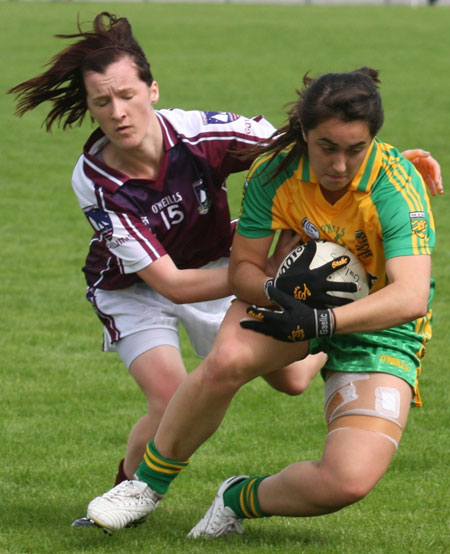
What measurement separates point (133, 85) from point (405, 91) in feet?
58.5

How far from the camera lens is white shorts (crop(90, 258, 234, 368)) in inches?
197

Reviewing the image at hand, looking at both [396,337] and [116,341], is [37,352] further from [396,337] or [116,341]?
[396,337]

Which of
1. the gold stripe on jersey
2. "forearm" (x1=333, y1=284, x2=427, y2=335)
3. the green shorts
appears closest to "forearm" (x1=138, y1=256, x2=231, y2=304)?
the green shorts

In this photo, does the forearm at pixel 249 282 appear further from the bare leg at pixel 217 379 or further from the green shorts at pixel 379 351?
the green shorts at pixel 379 351

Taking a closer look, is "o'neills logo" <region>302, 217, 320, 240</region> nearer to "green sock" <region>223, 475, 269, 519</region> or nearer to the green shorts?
the green shorts

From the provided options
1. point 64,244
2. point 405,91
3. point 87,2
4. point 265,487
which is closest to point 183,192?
point 265,487

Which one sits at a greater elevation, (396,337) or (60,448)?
(396,337)

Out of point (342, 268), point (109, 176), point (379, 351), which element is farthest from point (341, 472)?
point (109, 176)

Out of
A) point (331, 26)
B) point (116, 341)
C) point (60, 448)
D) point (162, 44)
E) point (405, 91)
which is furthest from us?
point (331, 26)

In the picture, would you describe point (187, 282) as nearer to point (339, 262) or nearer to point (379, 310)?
point (339, 262)

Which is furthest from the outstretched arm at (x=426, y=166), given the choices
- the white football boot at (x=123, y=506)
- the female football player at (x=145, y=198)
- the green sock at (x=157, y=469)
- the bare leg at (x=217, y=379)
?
the white football boot at (x=123, y=506)

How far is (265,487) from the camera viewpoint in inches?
174

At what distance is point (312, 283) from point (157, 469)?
1108mm

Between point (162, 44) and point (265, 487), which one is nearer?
point (265, 487)
